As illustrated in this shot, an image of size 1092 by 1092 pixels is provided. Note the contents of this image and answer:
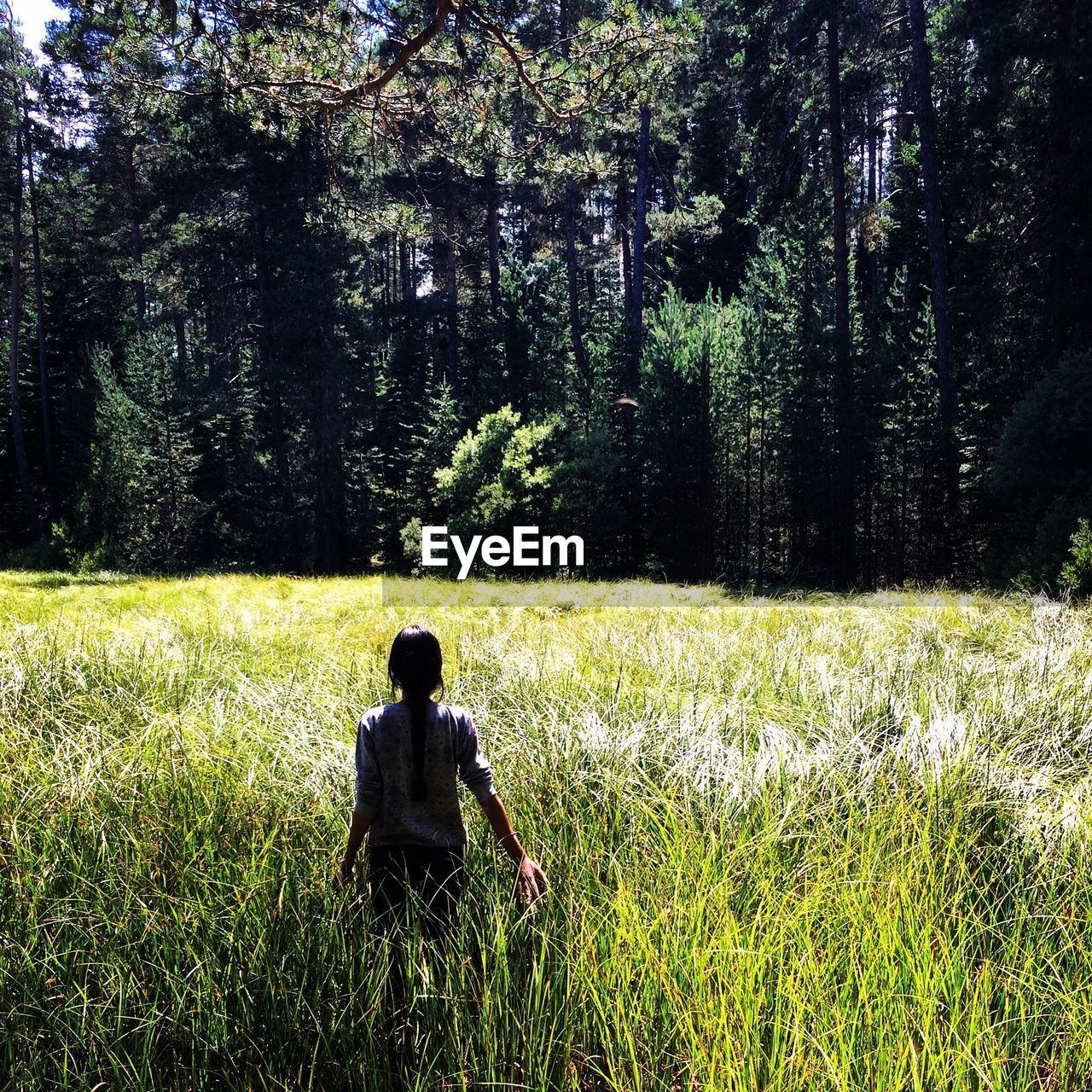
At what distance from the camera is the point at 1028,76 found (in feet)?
52.3

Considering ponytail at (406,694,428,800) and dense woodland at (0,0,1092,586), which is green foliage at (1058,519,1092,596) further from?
ponytail at (406,694,428,800)

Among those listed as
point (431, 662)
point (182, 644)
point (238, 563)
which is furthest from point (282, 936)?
point (238, 563)

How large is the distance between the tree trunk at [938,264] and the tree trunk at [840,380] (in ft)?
5.66

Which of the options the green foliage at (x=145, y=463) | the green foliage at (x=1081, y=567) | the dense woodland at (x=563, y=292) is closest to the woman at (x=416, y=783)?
the dense woodland at (x=563, y=292)

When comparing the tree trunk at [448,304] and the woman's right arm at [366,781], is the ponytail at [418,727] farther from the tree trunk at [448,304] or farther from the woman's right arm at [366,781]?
the tree trunk at [448,304]

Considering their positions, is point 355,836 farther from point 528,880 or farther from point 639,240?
point 639,240

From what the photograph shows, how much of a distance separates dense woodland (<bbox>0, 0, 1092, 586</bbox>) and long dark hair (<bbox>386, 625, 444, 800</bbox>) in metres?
4.52

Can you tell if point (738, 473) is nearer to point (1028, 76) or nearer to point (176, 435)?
point (1028, 76)

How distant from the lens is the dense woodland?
7059 millimetres

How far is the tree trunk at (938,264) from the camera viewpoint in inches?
669

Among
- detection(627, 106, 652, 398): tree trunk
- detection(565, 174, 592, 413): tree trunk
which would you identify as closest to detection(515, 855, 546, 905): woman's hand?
detection(627, 106, 652, 398): tree trunk

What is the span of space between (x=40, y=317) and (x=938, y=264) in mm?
26557

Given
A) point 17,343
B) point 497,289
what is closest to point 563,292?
point 497,289

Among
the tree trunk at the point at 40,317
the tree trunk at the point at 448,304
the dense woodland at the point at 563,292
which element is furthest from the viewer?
the tree trunk at the point at 448,304
